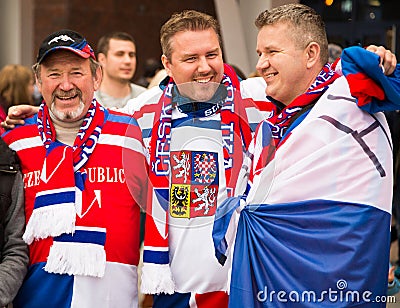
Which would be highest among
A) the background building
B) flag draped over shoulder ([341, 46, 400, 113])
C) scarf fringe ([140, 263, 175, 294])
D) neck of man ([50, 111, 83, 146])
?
the background building

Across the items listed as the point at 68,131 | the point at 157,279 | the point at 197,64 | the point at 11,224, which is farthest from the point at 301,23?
the point at 11,224

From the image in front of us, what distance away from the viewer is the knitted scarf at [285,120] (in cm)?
345

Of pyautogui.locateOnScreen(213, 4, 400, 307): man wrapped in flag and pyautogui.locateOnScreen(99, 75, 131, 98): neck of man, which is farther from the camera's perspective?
pyautogui.locateOnScreen(99, 75, 131, 98): neck of man

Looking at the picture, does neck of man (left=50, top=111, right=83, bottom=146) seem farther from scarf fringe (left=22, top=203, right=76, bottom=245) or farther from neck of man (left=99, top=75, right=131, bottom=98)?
neck of man (left=99, top=75, right=131, bottom=98)

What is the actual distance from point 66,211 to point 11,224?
0.87 feet

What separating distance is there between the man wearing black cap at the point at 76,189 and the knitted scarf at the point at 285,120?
701 mm

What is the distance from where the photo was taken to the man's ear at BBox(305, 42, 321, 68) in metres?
3.56

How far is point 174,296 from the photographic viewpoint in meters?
3.85

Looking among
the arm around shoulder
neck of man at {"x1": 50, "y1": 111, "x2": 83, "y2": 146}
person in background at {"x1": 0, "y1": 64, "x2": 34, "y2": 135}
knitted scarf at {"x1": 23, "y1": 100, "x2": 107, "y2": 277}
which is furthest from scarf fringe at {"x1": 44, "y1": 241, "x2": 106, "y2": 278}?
person in background at {"x1": 0, "y1": 64, "x2": 34, "y2": 135}

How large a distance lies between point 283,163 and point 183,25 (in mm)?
975

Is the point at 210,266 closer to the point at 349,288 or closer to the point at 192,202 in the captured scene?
the point at 192,202

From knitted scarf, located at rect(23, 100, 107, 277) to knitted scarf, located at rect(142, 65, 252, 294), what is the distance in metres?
0.23

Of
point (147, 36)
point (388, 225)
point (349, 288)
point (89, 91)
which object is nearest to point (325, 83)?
point (388, 225)

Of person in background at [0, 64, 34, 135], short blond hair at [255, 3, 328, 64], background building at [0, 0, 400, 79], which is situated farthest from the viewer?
background building at [0, 0, 400, 79]
